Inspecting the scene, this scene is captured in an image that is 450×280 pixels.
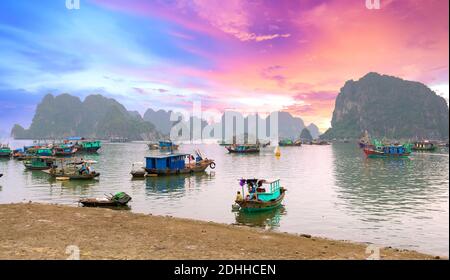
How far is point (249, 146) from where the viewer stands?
130 metres

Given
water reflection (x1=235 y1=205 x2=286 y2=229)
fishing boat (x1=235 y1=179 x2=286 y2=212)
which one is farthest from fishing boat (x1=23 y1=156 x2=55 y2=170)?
water reflection (x1=235 y1=205 x2=286 y2=229)

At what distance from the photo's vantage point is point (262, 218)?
90.8ft

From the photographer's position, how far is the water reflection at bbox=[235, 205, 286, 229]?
25.7 meters

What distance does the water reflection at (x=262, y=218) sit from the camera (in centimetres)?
2574

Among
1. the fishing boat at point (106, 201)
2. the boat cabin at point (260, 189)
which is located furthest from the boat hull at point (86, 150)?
the boat cabin at point (260, 189)

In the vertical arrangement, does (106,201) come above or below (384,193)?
above

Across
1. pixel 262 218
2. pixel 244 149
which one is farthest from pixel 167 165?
pixel 244 149

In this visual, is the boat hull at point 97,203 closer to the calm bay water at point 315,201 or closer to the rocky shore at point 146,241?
the calm bay water at point 315,201

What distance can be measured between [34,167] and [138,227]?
51.8m

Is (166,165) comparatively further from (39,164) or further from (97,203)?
(39,164)

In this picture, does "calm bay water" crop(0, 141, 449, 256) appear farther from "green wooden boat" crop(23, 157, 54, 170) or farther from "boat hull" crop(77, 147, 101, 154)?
"boat hull" crop(77, 147, 101, 154)

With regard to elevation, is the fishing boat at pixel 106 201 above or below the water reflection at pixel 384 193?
above
